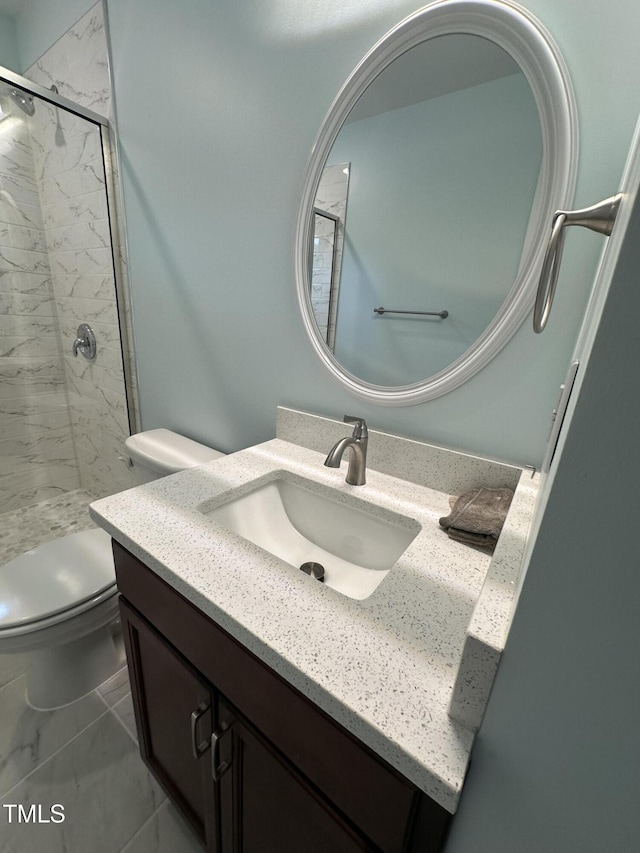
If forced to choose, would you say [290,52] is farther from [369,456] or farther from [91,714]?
[91,714]

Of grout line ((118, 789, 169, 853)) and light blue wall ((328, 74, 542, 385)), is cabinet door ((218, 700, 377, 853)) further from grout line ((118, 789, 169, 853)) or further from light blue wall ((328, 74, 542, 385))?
light blue wall ((328, 74, 542, 385))

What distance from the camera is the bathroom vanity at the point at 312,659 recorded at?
37 centimetres

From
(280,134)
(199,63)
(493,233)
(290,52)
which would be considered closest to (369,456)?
(493,233)

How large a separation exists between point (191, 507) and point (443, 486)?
0.57m

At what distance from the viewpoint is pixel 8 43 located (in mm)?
1671

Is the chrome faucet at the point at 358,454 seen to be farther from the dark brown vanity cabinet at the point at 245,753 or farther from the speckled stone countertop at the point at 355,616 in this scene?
the dark brown vanity cabinet at the point at 245,753

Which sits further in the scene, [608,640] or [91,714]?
[91,714]

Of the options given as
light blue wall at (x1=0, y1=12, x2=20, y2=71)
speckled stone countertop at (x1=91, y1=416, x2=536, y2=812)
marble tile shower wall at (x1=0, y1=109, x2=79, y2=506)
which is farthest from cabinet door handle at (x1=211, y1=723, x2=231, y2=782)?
light blue wall at (x1=0, y1=12, x2=20, y2=71)

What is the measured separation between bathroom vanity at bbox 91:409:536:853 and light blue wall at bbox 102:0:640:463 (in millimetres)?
228

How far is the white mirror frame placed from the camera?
0.60 metres

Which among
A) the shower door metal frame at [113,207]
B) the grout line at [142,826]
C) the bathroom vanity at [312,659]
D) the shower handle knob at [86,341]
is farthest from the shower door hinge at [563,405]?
the shower handle knob at [86,341]

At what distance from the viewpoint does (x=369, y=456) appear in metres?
0.93

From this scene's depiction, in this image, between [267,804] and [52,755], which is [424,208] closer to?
[267,804]

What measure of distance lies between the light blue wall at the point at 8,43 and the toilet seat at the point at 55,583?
2310 millimetres
